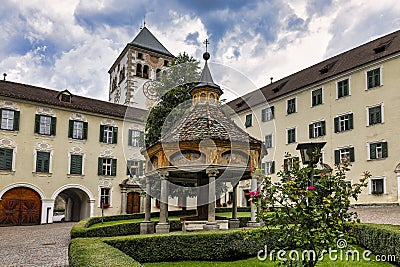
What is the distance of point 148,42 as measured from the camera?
1928 inches

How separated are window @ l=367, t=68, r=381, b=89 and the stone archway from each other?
22155mm

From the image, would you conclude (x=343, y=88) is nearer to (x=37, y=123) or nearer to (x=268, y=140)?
(x=268, y=140)

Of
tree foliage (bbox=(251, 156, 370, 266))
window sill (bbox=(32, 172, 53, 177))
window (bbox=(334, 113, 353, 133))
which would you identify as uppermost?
window (bbox=(334, 113, 353, 133))

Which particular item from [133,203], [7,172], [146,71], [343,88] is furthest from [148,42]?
[343,88]

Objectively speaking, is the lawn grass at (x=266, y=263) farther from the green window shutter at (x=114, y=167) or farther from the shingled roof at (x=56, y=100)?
the green window shutter at (x=114, y=167)

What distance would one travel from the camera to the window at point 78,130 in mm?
29734

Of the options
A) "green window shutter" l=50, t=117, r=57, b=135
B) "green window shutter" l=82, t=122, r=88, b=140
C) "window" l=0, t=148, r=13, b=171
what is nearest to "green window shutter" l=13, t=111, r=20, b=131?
"window" l=0, t=148, r=13, b=171

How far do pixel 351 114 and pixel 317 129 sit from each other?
11.0 ft

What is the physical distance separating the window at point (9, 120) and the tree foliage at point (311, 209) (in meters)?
24.3

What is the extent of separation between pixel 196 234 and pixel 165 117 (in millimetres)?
13367

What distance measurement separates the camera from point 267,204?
7.14 m

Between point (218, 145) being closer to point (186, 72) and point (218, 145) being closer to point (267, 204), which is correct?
point (267, 204)

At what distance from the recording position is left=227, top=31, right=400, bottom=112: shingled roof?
27.0 m

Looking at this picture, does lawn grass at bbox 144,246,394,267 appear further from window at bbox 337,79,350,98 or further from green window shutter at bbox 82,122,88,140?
green window shutter at bbox 82,122,88,140
